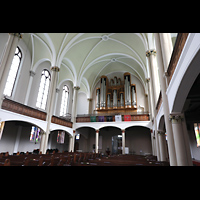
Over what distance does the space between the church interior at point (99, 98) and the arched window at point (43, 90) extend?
12 centimetres

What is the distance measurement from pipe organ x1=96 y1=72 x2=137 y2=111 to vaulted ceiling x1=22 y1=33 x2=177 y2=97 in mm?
1820

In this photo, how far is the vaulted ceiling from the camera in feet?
47.6

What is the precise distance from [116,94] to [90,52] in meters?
7.10

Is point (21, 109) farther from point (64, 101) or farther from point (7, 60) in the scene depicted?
point (64, 101)

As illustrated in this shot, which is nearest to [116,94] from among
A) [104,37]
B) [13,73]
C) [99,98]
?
[99,98]

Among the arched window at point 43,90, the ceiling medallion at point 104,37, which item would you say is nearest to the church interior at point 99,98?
the ceiling medallion at point 104,37

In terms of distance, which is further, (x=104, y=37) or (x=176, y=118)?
(x=104, y=37)

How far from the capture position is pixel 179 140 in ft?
17.1

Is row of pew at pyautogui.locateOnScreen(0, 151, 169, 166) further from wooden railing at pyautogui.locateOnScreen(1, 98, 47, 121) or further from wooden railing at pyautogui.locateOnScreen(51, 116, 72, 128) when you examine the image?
wooden railing at pyautogui.locateOnScreen(51, 116, 72, 128)

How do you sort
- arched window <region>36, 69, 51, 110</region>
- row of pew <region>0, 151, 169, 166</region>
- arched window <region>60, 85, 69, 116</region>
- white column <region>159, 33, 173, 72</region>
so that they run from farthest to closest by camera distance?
arched window <region>60, 85, 69, 116</region> < arched window <region>36, 69, 51, 110</region> < white column <region>159, 33, 173, 72</region> < row of pew <region>0, 151, 169, 166</region>

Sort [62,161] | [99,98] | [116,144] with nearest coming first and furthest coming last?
[62,161] < [116,144] < [99,98]

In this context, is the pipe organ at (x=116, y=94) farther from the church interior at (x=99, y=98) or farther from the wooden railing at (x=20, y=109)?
the wooden railing at (x=20, y=109)

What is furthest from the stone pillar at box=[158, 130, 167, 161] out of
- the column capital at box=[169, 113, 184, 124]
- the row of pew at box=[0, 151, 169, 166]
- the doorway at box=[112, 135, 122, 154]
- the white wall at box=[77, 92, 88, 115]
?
the white wall at box=[77, 92, 88, 115]
